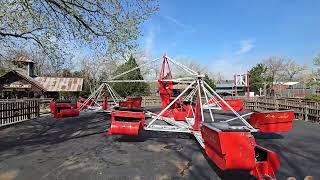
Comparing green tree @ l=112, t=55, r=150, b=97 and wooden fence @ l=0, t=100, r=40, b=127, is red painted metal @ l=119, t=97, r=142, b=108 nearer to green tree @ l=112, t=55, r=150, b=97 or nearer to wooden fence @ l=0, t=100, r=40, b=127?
wooden fence @ l=0, t=100, r=40, b=127

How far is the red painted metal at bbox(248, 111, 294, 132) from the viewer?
41.1 feet

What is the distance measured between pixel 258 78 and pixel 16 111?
71.5m

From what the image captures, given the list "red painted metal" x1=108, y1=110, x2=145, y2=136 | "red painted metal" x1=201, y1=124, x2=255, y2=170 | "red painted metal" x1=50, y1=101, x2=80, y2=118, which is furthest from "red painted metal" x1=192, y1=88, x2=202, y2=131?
"red painted metal" x1=50, y1=101, x2=80, y2=118

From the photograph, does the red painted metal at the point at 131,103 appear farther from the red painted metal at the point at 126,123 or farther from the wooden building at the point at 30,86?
the wooden building at the point at 30,86

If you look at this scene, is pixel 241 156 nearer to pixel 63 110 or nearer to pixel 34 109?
pixel 63 110

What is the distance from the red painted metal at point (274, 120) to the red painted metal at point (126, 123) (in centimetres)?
419

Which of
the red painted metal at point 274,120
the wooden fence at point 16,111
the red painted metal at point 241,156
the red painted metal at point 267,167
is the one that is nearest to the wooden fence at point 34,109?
the wooden fence at point 16,111

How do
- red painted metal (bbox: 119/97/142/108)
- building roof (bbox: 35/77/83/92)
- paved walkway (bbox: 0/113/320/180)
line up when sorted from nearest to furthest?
paved walkway (bbox: 0/113/320/180) < red painted metal (bbox: 119/97/142/108) < building roof (bbox: 35/77/83/92)

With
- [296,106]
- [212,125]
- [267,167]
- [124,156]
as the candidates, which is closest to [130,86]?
[296,106]

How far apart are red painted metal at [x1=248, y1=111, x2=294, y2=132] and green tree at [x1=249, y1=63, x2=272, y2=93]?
74778 millimetres

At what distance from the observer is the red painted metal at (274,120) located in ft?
41.1

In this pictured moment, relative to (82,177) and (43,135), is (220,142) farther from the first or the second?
(43,135)

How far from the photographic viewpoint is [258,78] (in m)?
85.8

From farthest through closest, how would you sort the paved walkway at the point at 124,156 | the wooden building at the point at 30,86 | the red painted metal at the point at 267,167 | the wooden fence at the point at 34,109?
the wooden building at the point at 30,86 → the wooden fence at the point at 34,109 → the paved walkway at the point at 124,156 → the red painted metal at the point at 267,167
